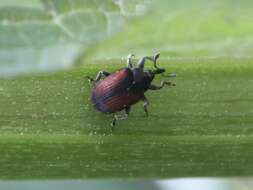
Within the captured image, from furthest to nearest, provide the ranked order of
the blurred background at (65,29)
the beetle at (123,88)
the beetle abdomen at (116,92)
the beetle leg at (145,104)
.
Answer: the beetle abdomen at (116,92), the beetle at (123,88), the beetle leg at (145,104), the blurred background at (65,29)

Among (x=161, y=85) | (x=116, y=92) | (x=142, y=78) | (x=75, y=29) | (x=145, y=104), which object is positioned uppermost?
(x=116, y=92)

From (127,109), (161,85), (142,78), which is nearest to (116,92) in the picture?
(142,78)

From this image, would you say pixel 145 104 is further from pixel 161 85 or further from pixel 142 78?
pixel 142 78

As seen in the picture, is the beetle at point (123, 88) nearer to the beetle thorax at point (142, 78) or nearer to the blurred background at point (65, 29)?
the beetle thorax at point (142, 78)

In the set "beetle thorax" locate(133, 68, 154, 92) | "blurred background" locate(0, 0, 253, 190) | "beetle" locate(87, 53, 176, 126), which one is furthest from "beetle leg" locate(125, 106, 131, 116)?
"blurred background" locate(0, 0, 253, 190)

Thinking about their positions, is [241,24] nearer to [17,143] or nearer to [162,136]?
[162,136]

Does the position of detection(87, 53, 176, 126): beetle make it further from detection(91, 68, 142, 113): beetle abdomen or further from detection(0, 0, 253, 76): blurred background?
detection(0, 0, 253, 76): blurred background

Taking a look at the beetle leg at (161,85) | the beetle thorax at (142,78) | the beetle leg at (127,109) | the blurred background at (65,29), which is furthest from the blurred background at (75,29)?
the beetle thorax at (142,78)
